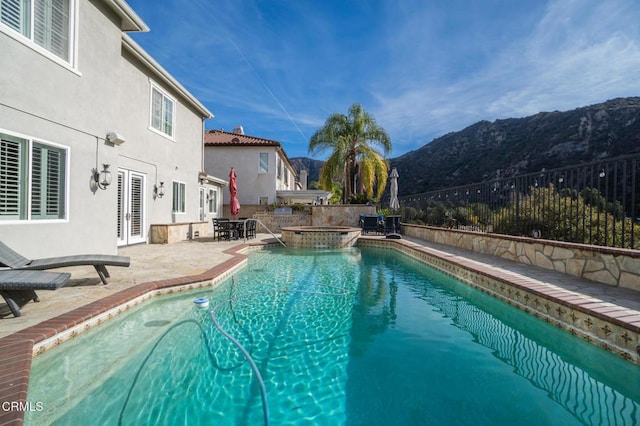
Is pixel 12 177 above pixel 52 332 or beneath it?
above

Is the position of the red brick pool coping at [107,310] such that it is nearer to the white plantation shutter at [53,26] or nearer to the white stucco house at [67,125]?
the white stucco house at [67,125]

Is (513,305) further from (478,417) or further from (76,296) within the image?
(76,296)

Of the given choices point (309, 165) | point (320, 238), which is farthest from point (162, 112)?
point (309, 165)

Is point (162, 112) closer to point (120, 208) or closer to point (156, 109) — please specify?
point (156, 109)

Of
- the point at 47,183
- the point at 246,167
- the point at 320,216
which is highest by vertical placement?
the point at 246,167

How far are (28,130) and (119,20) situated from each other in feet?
14.6

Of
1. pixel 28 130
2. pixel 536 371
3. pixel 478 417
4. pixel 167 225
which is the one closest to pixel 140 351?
pixel 478 417

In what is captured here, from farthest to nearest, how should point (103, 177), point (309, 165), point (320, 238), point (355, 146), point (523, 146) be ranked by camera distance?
point (309, 165)
point (523, 146)
point (355, 146)
point (320, 238)
point (103, 177)

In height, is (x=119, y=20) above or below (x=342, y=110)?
below

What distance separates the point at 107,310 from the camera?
4.27 metres

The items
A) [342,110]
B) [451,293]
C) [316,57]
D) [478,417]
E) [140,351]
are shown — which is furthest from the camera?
[342,110]

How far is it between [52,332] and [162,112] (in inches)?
448

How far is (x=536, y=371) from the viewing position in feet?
11.3

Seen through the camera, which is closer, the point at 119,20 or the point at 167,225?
the point at 119,20
